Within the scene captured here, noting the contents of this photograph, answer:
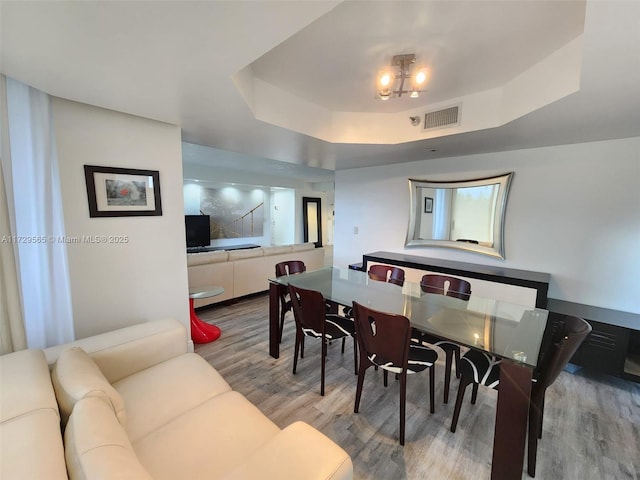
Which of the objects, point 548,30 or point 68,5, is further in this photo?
point 548,30

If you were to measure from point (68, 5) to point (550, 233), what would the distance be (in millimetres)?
4012

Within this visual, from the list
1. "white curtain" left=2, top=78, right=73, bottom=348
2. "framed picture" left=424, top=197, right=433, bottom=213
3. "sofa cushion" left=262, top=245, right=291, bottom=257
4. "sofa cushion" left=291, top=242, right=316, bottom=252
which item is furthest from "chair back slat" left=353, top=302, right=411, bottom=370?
"sofa cushion" left=291, top=242, right=316, bottom=252

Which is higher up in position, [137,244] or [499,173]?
[499,173]

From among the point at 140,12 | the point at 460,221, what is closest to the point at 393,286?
the point at 460,221

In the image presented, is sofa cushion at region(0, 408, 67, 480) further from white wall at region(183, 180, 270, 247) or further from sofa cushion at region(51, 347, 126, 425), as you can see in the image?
white wall at region(183, 180, 270, 247)

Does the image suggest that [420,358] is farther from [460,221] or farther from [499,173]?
[499,173]

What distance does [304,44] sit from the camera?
1672mm

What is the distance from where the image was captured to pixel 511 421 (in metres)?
1.34

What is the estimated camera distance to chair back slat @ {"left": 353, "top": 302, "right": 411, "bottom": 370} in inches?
62.1

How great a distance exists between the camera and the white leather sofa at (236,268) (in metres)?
3.69

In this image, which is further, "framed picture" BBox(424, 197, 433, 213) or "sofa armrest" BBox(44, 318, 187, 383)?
"framed picture" BBox(424, 197, 433, 213)

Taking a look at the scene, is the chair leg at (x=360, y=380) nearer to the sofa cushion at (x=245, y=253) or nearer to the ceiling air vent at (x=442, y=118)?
the ceiling air vent at (x=442, y=118)

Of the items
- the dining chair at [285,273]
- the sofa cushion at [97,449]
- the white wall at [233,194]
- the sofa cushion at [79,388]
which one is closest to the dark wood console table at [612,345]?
the dining chair at [285,273]

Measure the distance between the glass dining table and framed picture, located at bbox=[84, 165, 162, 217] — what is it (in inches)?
52.8
